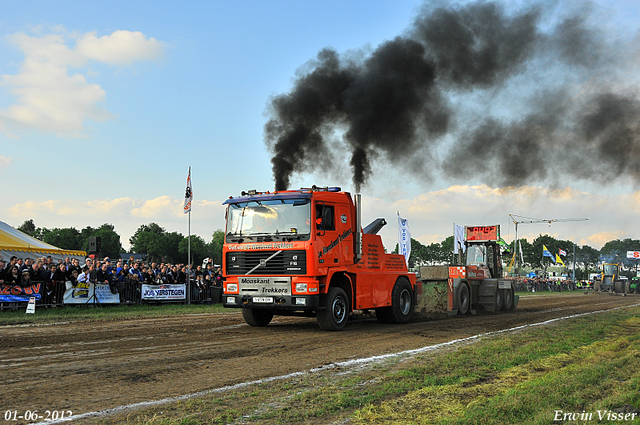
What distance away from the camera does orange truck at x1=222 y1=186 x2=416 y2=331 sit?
11734 mm

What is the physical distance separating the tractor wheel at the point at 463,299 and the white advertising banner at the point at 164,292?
1092 cm

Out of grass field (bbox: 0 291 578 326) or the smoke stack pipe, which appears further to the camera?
grass field (bbox: 0 291 578 326)

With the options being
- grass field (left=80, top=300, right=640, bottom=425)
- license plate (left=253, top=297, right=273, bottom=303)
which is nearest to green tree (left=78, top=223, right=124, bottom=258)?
license plate (left=253, top=297, right=273, bottom=303)

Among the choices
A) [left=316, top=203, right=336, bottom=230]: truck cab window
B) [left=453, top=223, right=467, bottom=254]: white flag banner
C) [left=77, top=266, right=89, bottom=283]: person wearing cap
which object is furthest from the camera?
[left=453, top=223, right=467, bottom=254]: white flag banner

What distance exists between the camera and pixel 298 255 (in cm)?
1173

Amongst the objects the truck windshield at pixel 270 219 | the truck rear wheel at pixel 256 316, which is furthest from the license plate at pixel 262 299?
the truck rear wheel at pixel 256 316

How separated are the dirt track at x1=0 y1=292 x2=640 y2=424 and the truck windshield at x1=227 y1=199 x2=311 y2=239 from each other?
88.7 inches

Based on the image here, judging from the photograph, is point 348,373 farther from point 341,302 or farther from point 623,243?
point 623,243

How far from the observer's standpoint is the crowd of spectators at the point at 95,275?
16.7m

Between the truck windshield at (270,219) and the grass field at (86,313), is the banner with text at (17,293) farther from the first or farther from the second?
the truck windshield at (270,219)

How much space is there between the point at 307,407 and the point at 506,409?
1.96 m

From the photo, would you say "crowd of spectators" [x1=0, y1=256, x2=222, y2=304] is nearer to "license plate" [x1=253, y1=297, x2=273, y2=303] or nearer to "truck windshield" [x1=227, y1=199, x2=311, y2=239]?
"truck windshield" [x1=227, y1=199, x2=311, y2=239]

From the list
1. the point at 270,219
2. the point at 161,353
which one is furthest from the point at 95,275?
the point at 161,353

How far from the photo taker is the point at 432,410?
17.5 feet
